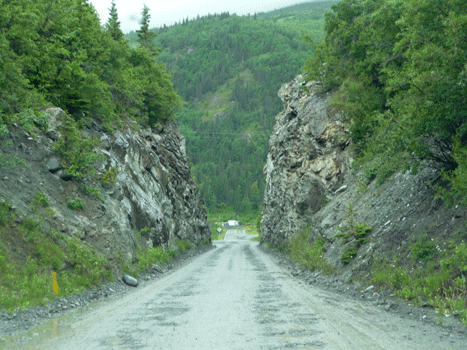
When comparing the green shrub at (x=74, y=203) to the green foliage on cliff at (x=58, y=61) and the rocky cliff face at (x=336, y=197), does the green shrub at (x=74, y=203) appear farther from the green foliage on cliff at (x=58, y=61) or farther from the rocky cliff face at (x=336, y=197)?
the rocky cliff face at (x=336, y=197)

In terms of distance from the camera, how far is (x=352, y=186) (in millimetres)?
22500

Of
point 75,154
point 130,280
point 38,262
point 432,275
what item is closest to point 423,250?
point 432,275

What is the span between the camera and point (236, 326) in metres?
7.80

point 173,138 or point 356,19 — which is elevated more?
point 356,19

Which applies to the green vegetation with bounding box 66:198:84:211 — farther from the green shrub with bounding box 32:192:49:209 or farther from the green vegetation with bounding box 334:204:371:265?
the green vegetation with bounding box 334:204:371:265

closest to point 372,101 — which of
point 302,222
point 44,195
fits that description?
point 302,222

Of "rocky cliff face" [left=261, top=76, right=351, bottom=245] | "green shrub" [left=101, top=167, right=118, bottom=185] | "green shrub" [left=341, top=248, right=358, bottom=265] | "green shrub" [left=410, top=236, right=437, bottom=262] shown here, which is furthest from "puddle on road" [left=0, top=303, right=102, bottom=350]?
"rocky cliff face" [left=261, top=76, right=351, bottom=245]

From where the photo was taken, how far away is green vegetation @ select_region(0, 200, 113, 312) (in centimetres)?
1008

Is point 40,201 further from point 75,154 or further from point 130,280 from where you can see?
point 130,280

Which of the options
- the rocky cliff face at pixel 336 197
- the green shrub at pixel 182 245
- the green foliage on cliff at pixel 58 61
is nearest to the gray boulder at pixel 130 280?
the green foliage on cliff at pixel 58 61

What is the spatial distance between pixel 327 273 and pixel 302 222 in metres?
13.8

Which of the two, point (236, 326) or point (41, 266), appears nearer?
point (236, 326)

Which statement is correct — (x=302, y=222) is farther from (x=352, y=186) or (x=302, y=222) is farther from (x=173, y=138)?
(x=173, y=138)

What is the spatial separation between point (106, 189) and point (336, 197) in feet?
43.9
